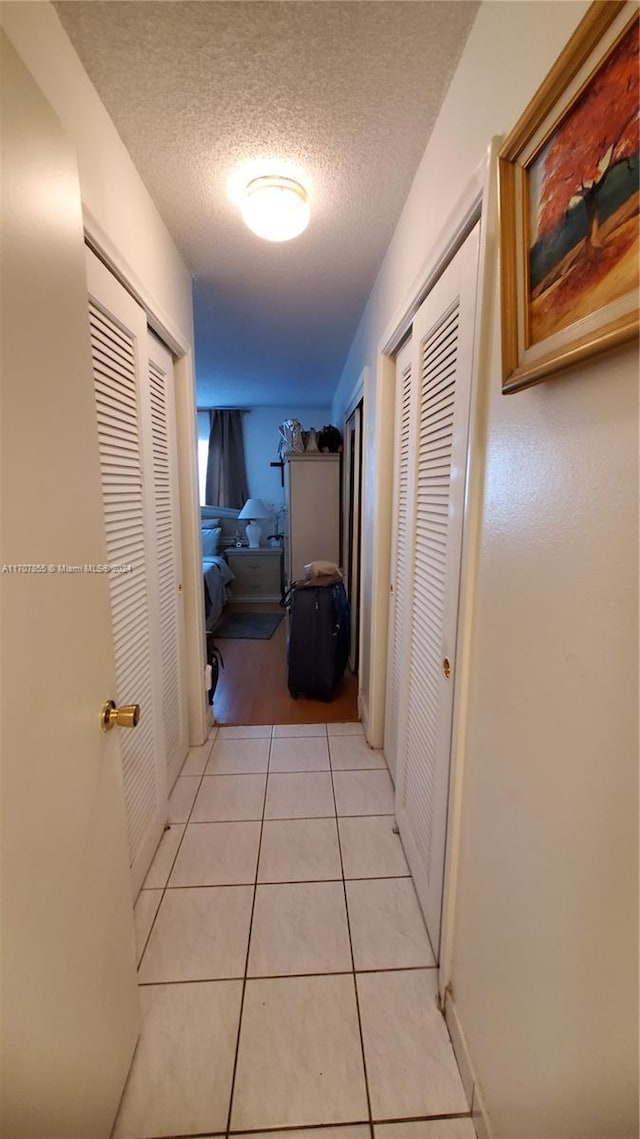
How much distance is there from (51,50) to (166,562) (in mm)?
1392

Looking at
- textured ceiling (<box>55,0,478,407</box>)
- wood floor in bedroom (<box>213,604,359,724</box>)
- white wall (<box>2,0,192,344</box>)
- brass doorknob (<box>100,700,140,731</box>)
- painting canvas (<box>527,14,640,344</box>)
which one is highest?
textured ceiling (<box>55,0,478,407</box>)

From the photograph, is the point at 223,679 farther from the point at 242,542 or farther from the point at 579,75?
the point at 579,75

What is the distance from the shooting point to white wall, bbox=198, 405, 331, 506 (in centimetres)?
532

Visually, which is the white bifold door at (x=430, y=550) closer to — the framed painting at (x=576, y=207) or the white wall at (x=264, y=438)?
the framed painting at (x=576, y=207)

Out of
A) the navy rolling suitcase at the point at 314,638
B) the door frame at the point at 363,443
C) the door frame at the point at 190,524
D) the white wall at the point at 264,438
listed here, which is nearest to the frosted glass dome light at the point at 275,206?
the door frame at the point at 190,524

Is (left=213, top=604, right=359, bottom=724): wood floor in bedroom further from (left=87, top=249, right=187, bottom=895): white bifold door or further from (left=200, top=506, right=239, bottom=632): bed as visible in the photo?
(left=87, top=249, right=187, bottom=895): white bifold door

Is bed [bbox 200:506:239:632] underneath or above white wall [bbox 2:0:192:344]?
underneath

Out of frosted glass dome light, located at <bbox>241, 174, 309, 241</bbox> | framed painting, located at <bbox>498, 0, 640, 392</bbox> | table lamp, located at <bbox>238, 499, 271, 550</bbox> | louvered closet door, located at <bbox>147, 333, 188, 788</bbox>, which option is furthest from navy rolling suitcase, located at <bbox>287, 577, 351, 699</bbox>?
table lamp, located at <bbox>238, 499, 271, 550</bbox>

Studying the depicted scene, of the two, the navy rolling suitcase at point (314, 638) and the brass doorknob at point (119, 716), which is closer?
the brass doorknob at point (119, 716)

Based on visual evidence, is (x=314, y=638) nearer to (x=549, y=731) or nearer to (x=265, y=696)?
(x=265, y=696)

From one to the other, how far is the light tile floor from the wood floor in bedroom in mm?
623

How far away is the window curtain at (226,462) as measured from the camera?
525cm

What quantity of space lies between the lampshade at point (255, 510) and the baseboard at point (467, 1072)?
4.50m

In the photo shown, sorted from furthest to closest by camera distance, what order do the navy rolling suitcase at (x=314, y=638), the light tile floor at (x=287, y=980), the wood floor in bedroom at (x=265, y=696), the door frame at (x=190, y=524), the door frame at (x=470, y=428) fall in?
the navy rolling suitcase at (x=314, y=638), the wood floor in bedroom at (x=265, y=696), the door frame at (x=190, y=524), the light tile floor at (x=287, y=980), the door frame at (x=470, y=428)
